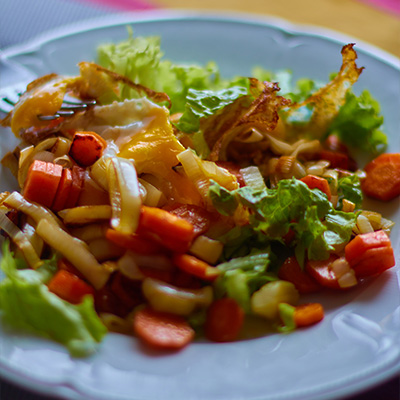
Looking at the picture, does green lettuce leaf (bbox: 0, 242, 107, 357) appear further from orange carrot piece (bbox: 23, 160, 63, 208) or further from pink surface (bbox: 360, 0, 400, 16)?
pink surface (bbox: 360, 0, 400, 16)

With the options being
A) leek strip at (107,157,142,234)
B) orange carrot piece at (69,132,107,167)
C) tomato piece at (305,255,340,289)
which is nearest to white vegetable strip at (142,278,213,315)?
leek strip at (107,157,142,234)

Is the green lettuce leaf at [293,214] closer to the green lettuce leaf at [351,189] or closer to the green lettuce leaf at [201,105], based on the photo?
the green lettuce leaf at [351,189]

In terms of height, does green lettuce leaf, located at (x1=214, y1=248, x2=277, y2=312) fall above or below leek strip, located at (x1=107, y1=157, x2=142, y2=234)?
below

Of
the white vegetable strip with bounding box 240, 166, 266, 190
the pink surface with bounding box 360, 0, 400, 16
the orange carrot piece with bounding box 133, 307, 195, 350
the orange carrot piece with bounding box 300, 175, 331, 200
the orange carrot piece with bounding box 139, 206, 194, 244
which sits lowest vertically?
the orange carrot piece with bounding box 133, 307, 195, 350

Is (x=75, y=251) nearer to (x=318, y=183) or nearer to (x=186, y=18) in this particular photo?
(x=318, y=183)

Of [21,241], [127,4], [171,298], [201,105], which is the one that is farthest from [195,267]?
[127,4]
